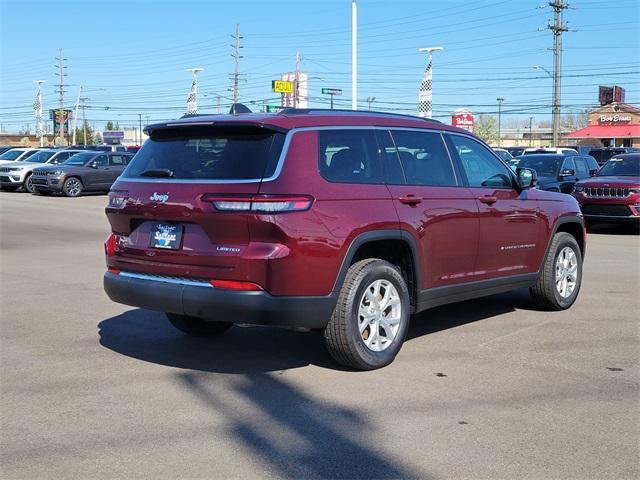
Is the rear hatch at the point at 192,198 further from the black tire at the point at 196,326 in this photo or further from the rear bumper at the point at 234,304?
the black tire at the point at 196,326

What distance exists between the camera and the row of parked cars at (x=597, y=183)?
15.8 m

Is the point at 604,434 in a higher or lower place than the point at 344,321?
lower

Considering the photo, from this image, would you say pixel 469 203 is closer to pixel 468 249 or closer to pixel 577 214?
pixel 468 249

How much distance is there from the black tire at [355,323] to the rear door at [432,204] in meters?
0.42

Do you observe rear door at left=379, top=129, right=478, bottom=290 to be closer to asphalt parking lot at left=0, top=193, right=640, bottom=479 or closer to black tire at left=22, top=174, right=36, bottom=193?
asphalt parking lot at left=0, top=193, right=640, bottom=479

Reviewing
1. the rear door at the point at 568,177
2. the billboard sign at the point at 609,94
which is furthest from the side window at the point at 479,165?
the billboard sign at the point at 609,94

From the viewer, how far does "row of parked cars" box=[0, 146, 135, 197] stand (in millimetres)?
27891

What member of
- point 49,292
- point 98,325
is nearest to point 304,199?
point 98,325

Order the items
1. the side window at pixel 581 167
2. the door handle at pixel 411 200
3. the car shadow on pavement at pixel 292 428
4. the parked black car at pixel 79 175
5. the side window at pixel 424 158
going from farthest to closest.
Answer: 1. the parked black car at pixel 79 175
2. the side window at pixel 581 167
3. the side window at pixel 424 158
4. the door handle at pixel 411 200
5. the car shadow on pavement at pixel 292 428

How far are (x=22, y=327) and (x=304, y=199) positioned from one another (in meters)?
3.56

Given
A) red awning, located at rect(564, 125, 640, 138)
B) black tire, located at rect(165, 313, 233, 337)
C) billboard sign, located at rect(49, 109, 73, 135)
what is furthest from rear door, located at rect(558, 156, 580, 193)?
billboard sign, located at rect(49, 109, 73, 135)

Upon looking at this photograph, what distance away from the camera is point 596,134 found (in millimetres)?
80938

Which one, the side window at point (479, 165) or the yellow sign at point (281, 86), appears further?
the yellow sign at point (281, 86)

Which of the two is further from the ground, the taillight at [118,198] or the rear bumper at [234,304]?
the taillight at [118,198]
